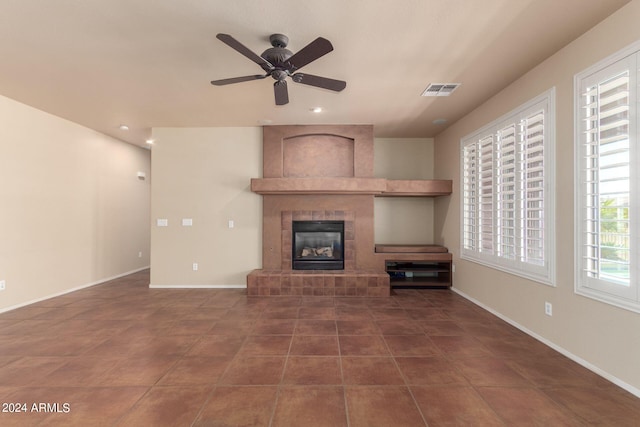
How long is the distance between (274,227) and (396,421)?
11.8 ft

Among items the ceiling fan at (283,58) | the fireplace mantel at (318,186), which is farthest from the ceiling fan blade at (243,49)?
the fireplace mantel at (318,186)

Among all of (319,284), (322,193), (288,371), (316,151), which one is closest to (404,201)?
(322,193)

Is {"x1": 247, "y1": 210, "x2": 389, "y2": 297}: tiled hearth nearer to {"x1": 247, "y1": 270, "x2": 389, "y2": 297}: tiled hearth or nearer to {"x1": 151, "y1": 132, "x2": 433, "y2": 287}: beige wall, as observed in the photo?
{"x1": 247, "y1": 270, "x2": 389, "y2": 297}: tiled hearth

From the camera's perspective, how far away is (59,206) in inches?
177

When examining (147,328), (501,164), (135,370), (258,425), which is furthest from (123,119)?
(501,164)

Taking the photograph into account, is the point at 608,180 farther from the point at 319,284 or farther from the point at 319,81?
the point at 319,284

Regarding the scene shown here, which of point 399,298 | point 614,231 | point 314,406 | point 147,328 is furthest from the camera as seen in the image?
point 399,298

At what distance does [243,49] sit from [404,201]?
4.29 m

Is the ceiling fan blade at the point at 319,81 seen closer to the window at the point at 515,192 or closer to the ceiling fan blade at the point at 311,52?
the ceiling fan blade at the point at 311,52

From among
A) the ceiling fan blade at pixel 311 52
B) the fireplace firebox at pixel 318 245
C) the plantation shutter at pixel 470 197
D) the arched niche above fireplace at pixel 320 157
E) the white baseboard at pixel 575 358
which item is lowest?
the white baseboard at pixel 575 358

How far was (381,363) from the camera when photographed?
7.98ft

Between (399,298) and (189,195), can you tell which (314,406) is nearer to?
(399,298)

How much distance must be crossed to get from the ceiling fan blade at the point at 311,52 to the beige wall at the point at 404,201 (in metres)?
3.60

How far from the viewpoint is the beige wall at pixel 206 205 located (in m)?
4.99
